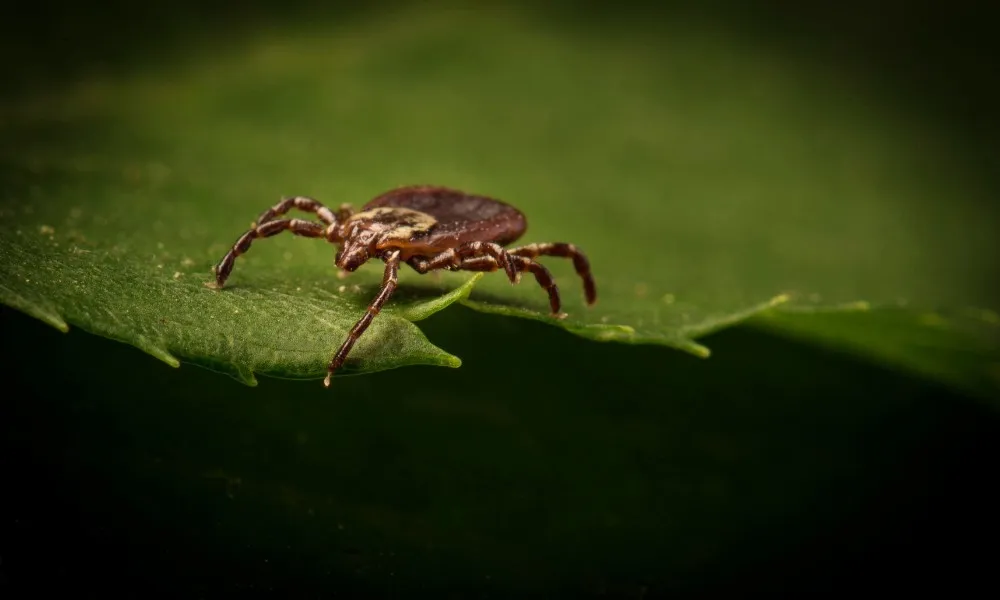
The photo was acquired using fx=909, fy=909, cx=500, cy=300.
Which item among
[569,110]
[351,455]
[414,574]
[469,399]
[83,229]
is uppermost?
[569,110]

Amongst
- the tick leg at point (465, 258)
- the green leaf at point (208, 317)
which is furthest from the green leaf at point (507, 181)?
the tick leg at point (465, 258)

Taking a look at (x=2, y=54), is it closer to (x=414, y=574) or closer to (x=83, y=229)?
(x=83, y=229)

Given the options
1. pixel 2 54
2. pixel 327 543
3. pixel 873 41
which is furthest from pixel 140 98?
pixel 873 41

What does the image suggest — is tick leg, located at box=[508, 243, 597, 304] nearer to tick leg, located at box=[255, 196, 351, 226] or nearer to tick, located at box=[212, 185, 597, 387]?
tick, located at box=[212, 185, 597, 387]

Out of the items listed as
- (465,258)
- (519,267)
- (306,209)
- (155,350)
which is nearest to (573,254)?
(519,267)

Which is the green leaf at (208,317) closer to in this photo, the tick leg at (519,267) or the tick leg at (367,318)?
the tick leg at (367,318)

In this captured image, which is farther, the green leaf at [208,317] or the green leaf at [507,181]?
the green leaf at [507,181]

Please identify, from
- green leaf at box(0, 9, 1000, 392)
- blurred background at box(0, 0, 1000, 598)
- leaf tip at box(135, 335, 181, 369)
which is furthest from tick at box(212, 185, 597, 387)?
leaf tip at box(135, 335, 181, 369)

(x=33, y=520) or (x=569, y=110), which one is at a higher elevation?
(x=569, y=110)
